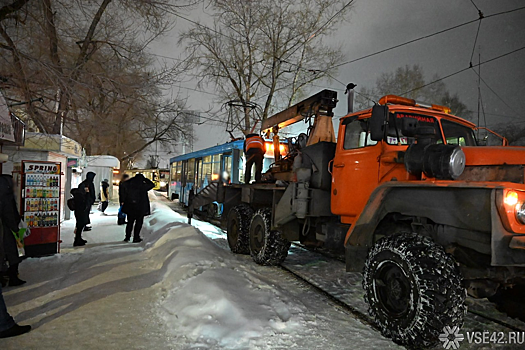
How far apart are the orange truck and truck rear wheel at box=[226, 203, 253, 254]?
2331 millimetres

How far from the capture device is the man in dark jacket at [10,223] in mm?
4426

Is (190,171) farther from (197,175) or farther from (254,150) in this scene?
(254,150)

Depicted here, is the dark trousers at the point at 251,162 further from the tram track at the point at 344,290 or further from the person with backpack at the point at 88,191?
the person with backpack at the point at 88,191

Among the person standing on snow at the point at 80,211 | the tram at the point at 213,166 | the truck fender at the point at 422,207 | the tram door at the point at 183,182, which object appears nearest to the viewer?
the truck fender at the point at 422,207

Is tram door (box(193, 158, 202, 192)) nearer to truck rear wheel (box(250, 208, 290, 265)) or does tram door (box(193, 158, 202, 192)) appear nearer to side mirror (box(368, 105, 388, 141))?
truck rear wheel (box(250, 208, 290, 265))

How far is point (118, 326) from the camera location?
11.7 ft

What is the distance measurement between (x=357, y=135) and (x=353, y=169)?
0.49 metres

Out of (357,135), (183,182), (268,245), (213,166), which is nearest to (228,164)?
(213,166)

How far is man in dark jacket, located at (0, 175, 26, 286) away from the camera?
4.43 metres

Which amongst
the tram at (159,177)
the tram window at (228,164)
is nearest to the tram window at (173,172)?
the tram window at (228,164)

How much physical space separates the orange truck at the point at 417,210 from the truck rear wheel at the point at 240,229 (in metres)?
2.33

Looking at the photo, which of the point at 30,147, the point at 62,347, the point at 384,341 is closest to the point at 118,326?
the point at 62,347

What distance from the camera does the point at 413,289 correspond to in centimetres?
315

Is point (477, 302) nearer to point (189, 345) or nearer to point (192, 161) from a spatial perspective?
point (189, 345)
